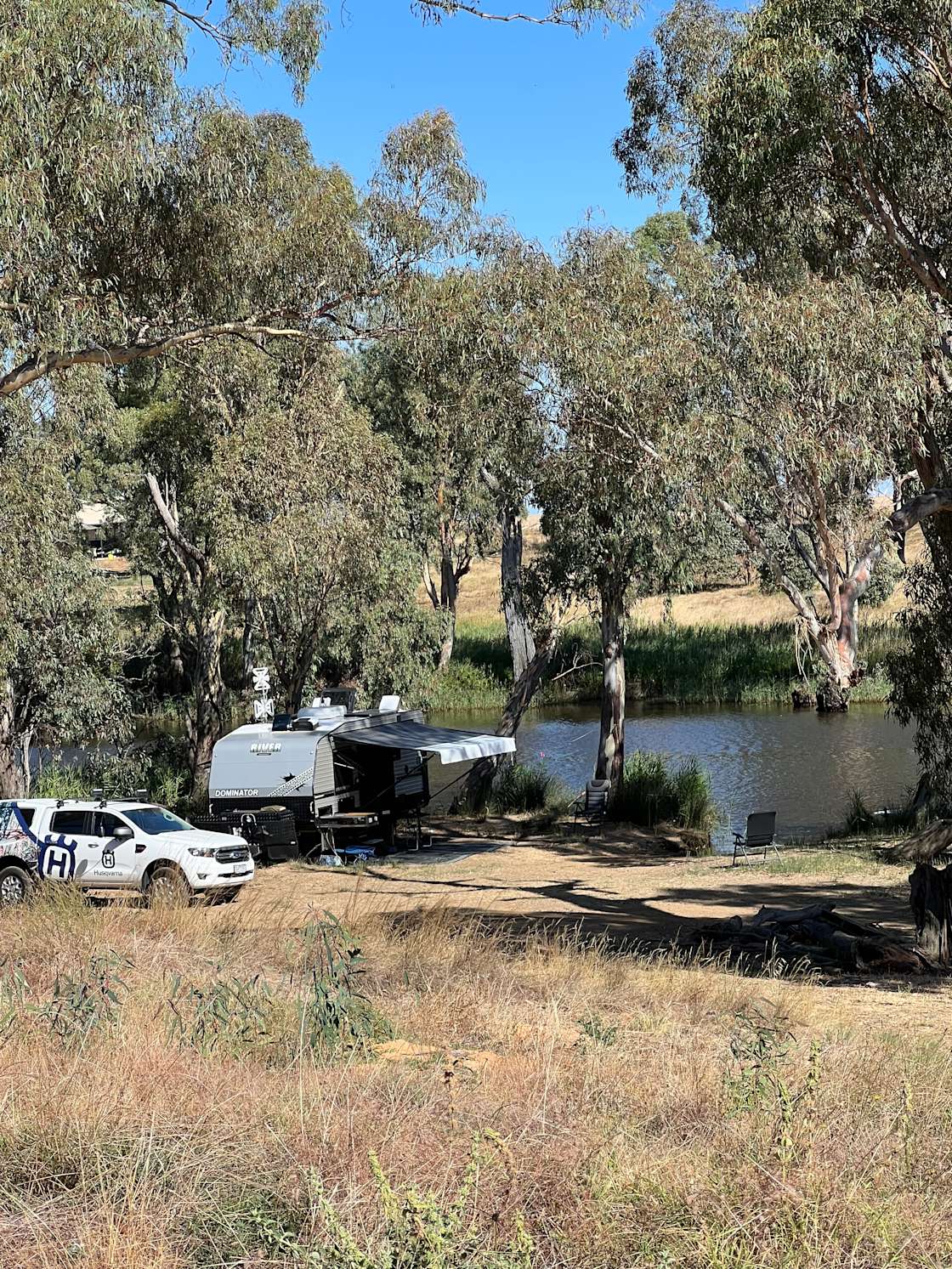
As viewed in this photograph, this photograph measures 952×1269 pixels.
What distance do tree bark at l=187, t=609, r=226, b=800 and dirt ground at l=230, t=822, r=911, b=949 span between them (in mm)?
7563

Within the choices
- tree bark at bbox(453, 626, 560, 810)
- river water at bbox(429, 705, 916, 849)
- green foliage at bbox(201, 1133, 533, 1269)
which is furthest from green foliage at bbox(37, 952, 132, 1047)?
tree bark at bbox(453, 626, 560, 810)

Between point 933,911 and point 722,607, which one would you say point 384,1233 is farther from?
point 722,607

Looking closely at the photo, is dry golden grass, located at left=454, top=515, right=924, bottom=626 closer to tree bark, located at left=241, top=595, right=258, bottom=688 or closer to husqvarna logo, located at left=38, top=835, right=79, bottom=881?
tree bark, located at left=241, top=595, right=258, bottom=688

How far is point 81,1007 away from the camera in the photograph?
229 inches

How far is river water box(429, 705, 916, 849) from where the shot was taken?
25.0 meters

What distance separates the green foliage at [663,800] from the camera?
22625 mm

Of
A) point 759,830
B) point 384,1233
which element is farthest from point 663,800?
point 384,1233

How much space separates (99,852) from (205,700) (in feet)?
38.1

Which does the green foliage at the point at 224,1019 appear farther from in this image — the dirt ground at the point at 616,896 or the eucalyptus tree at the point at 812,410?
the eucalyptus tree at the point at 812,410

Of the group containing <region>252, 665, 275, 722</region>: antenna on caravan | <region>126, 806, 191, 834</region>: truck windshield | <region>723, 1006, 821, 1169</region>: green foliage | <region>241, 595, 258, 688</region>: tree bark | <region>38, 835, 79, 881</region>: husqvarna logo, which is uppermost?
<region>241, 595, 258, 688</region>: tree bark

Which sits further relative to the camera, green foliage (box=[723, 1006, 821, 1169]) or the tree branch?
the tree branch

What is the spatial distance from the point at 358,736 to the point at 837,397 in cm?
850

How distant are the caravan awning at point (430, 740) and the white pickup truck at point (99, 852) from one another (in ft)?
12.3

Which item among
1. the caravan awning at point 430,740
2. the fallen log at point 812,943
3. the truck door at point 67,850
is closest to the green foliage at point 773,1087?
the fallen log at point 812,943
